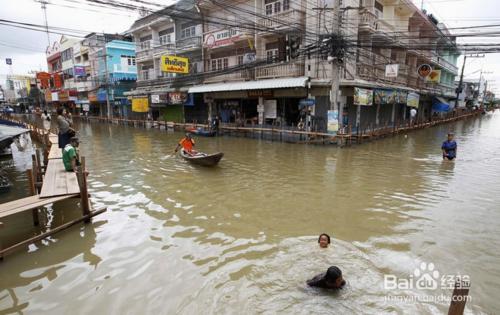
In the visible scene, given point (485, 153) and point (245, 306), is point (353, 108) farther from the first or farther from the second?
point (245, 306)

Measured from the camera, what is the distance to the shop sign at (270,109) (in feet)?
76.9

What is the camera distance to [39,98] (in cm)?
6931

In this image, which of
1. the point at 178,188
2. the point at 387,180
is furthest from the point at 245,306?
the point at 387,180

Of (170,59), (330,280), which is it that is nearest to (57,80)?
(170,59)

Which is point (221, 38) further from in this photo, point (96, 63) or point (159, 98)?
point (96, 63)

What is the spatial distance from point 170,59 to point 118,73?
19.9m

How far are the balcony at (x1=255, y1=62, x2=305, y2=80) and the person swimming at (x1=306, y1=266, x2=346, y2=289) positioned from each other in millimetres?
17728

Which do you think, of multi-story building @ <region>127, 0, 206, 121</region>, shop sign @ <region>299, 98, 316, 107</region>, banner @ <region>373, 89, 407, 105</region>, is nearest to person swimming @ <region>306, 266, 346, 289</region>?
shop sign @ <region>299, 98, 316, 107</region>

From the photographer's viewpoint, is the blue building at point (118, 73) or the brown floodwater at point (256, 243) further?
the blue building at point (118, 73)

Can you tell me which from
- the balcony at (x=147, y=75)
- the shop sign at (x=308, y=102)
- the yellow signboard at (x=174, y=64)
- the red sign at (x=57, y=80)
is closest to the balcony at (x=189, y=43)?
the yellow signboard at (x=174, y=64)

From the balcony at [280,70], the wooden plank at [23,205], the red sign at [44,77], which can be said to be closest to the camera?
the wooden plank at [23,205]

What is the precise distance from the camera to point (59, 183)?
8664mm

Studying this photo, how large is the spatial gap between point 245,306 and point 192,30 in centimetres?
2856

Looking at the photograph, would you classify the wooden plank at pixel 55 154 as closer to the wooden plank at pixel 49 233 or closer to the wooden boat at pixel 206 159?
the wooden boat at pixel 206 159
